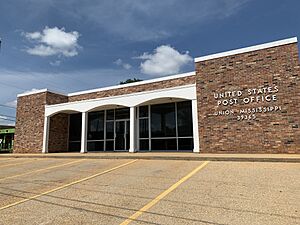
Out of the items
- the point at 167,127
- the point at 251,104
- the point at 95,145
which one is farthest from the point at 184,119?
the point at 95,145

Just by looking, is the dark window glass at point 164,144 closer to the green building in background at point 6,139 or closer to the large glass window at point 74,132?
the large glass window at point 74,132

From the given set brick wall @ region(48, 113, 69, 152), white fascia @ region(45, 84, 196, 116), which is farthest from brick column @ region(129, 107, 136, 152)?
brick wall @ region(48, 113, 69, 152)

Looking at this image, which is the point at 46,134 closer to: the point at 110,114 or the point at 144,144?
the point at 110,114

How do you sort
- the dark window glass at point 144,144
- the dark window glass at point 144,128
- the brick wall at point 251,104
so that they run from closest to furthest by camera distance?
the brick wall at point 251,104 → the dark window glass at point 144,144 → the dark window glass at point 144,128

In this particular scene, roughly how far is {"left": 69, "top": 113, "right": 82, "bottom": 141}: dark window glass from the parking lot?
1180cm

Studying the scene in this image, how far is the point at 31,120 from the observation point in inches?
734

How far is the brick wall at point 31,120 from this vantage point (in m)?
18.1

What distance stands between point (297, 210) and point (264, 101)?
26.3 feet

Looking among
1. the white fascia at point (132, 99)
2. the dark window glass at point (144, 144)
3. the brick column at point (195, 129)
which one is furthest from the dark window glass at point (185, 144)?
the white fascia at point (132, 99)

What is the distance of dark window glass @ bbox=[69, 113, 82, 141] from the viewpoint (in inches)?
748

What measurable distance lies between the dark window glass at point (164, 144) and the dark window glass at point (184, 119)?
0.71 metres

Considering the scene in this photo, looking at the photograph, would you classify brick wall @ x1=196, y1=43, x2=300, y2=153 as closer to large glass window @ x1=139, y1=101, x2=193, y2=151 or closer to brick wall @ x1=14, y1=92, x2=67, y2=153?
large glass window @ x1=139, y1=101, x2=193, y2=151

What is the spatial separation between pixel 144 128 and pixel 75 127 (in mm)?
6833

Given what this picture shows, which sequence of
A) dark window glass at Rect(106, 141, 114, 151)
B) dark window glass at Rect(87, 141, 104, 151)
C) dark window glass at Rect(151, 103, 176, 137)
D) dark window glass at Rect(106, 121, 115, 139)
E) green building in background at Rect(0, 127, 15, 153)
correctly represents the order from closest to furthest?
dark window glass at Rect(151, 103, 176, 137) < dark window glass at Rect(106, 141, 114, 151) < dark window glass at Rect(106, 121, 115, 139) < dark window glass at Rect(87, 141, 104, 151) < green building in background at Rect(0, 127, 15, 153)
